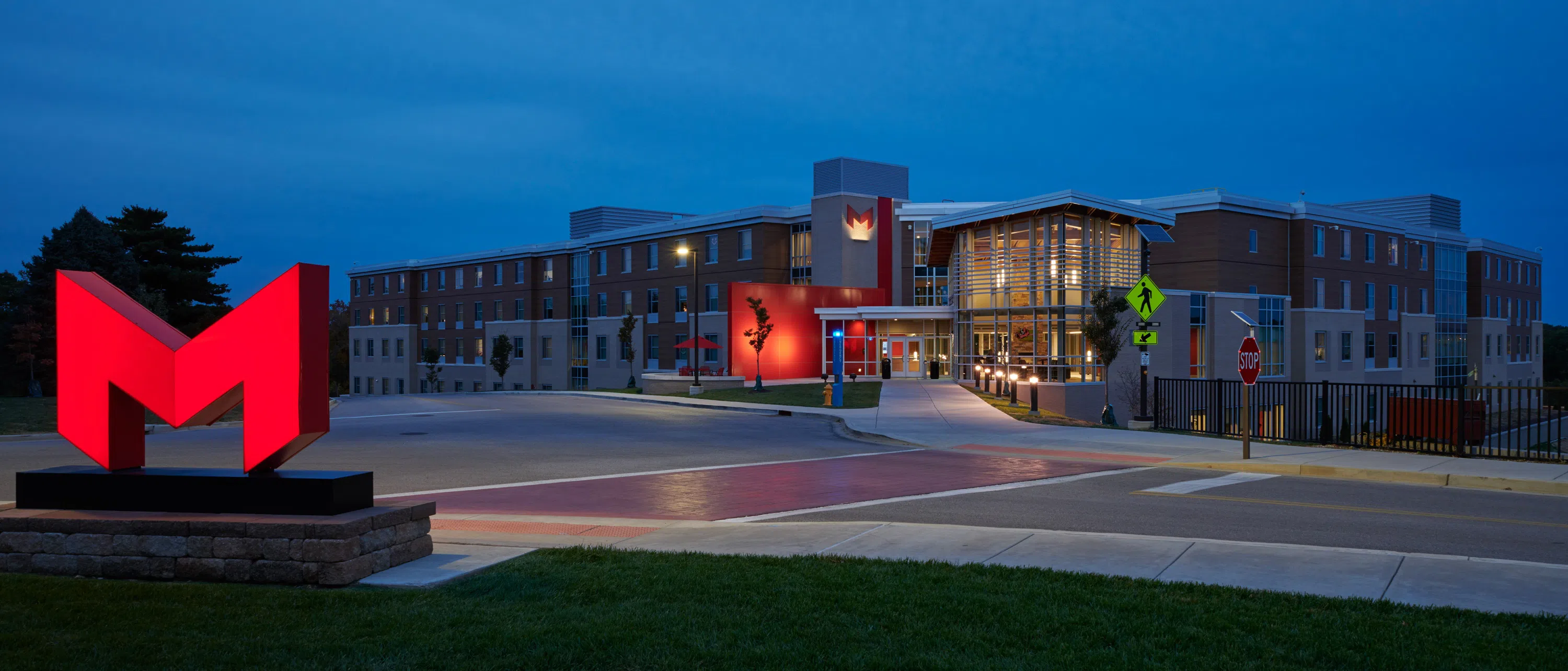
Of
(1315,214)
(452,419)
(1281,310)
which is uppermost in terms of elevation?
(1315,214)

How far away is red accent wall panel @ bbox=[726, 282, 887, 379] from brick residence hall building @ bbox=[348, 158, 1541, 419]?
0.37 ft

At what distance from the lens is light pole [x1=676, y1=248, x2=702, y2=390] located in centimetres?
4409

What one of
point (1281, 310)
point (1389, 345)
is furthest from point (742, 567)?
point (1389, 345)

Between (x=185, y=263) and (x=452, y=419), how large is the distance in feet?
139

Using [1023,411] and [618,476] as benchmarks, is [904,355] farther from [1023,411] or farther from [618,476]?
[618,476]

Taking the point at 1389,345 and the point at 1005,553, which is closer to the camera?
the point at 1005,553

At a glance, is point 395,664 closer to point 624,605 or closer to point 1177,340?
point 624,605

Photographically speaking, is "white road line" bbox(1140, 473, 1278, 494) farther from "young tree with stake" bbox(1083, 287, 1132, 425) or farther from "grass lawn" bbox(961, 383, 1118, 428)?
"young tree with stake" bbox(1083, 287, 1132, 425)

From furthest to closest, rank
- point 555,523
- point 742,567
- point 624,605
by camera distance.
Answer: point 555,523
point 742,567
point 624,605

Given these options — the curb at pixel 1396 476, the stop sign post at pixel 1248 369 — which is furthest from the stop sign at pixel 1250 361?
the curb at pixel 1396 476

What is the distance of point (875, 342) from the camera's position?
53344 millimetres

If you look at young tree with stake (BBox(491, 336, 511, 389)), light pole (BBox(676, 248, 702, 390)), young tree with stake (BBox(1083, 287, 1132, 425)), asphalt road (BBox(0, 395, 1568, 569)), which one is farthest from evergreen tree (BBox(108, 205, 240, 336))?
young tree with stake (BBox(1083, 287, 1132, 425))

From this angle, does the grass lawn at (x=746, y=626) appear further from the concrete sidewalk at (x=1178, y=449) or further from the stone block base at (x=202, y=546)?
the concrete sidewalk at (x=1178, y=449)

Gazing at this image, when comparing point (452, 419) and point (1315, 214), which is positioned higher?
point (1315, 214)
